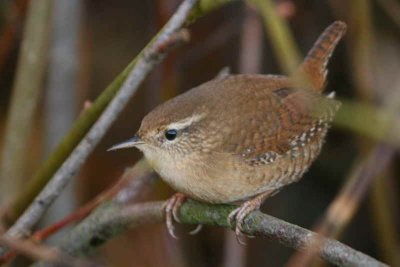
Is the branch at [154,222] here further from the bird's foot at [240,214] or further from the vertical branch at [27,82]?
the vertical branch at [27,82]

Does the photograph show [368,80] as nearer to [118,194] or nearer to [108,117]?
[118,194]

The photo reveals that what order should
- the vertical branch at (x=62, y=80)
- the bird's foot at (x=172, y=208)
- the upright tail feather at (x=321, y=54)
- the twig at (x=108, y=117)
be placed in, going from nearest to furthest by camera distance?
the twig at (x=108, y=117), the bird's foot at (x=172, y=208), the upright tail feather at (x=321, y=54), the vertical branch at (x=62, y=80)

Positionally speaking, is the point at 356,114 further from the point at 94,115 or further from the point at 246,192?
the point at 94,115

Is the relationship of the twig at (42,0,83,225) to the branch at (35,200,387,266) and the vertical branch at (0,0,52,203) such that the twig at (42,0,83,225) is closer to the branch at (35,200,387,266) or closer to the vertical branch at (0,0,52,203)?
the vertical branch at (0,0,52,203)

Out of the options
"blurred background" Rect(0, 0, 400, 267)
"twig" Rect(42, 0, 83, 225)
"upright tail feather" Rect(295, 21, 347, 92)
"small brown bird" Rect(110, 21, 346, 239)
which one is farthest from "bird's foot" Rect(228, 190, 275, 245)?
"twig" Rect(42, 0, 83, 225)

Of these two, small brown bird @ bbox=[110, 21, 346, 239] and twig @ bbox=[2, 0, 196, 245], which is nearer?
twig @ bbox=[2, 0, 196, 245]

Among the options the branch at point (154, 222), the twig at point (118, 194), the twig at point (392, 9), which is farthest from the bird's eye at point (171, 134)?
the twig at point (392, 9)

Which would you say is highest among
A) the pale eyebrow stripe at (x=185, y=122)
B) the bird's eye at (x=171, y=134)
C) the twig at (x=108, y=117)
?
the twig at (x=108, y=117)
